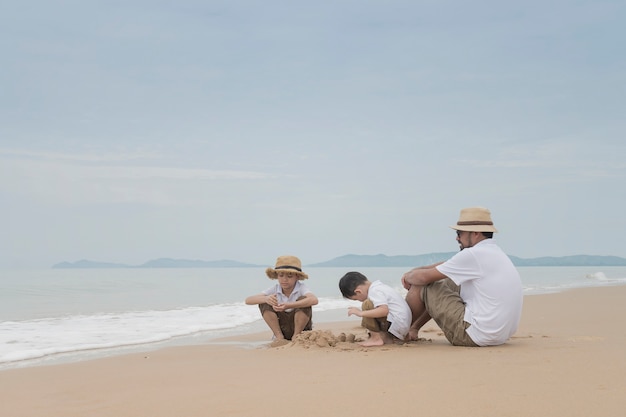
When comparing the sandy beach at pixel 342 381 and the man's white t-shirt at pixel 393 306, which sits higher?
the man's white t-shirt at pixel 393 306

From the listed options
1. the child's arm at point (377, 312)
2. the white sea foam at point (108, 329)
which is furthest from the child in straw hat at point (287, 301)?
the white sea foam at point (108, 329)

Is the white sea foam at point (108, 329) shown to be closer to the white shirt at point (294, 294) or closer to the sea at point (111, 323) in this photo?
the sea at point (111, 323)

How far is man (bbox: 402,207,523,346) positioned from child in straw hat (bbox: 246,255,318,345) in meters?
1.51

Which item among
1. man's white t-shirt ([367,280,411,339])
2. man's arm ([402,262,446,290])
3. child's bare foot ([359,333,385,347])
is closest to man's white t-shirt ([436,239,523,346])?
man's arm ([402,262,446,290])

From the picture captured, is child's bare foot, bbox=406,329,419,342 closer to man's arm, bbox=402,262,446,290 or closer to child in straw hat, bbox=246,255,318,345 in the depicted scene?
man's arm, bbox=402,262,446,290

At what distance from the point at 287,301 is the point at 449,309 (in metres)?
1.98

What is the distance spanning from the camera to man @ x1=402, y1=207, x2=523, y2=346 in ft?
15.7

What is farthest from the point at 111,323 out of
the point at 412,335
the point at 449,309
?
the point at 449,309

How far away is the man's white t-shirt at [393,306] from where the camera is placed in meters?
5.27

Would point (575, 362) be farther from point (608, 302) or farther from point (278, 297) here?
point (608, 302)

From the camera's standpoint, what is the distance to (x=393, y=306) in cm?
530

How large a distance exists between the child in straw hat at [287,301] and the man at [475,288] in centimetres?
151

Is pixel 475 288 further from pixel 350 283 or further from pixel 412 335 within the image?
pixel 350 283

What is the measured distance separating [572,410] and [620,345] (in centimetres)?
237
